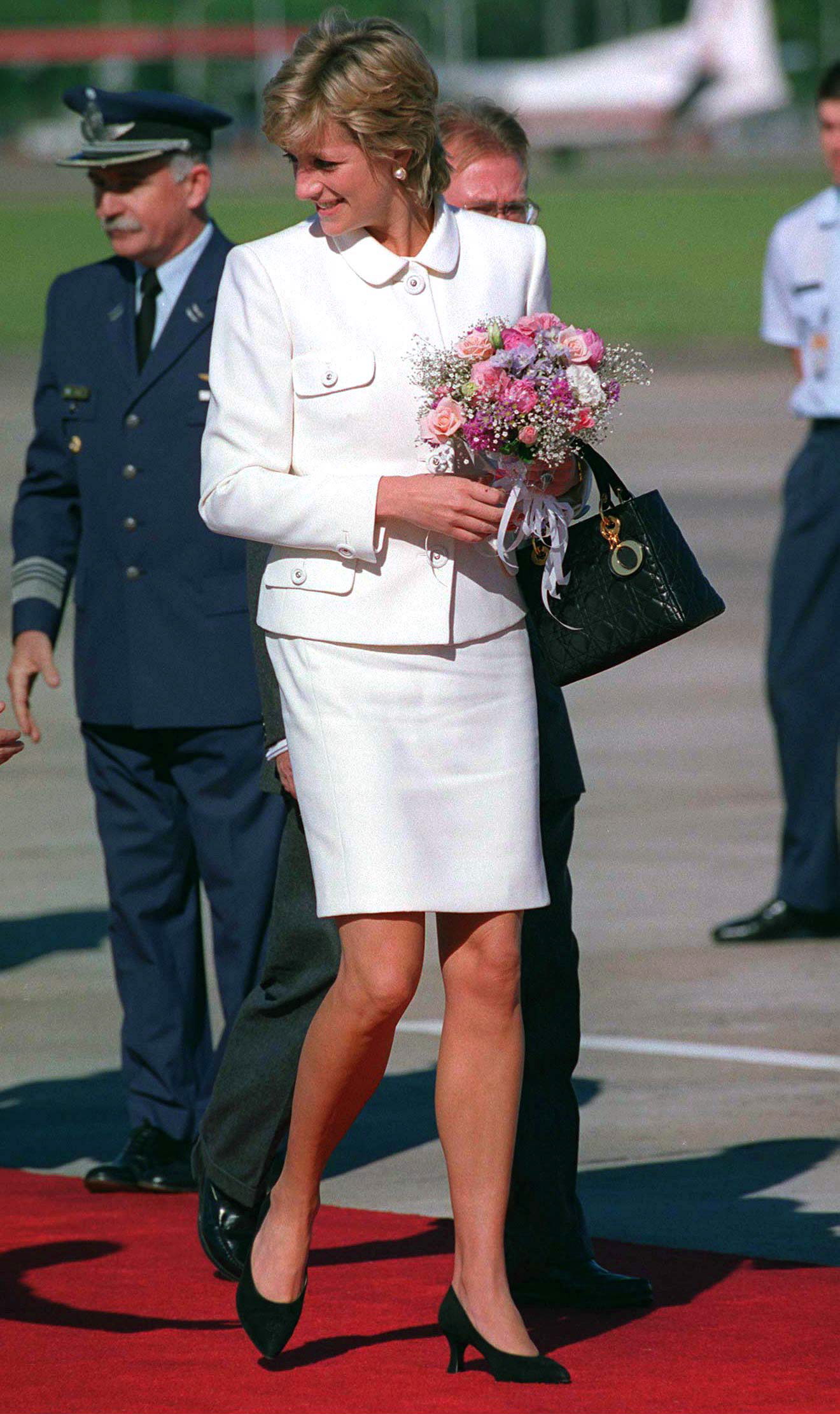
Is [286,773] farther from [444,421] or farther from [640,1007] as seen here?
[640,1007]

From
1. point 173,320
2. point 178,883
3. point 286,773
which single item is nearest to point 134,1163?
point 178,883

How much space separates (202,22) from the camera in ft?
438

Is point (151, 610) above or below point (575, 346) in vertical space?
below

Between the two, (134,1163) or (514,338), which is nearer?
(514,338)

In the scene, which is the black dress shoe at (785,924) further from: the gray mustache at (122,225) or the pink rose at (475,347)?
the pink rose at (475,347)

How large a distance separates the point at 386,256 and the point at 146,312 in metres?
1.59

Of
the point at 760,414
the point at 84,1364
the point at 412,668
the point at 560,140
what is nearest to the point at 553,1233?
the point at 84,1364

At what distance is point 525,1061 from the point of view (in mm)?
4398

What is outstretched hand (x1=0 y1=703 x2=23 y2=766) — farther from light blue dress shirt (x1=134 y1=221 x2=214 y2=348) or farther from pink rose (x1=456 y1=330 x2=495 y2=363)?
pink rose (x1=456 y1=330 x2=495 y2=363)

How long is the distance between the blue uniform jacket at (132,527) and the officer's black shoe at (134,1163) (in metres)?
0.89

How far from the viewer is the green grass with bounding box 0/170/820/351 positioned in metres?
35.8

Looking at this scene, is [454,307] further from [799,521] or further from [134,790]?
[799,521]

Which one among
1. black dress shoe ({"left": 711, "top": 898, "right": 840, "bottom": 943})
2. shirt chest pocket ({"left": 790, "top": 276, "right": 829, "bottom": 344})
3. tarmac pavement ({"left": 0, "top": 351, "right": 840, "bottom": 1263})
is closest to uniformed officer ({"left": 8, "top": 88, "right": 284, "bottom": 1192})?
tarmac pavement ({"left": 0, "top": 351, "right": 840, "bottom": 1263})

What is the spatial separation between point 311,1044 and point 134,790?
1492 millimetres
